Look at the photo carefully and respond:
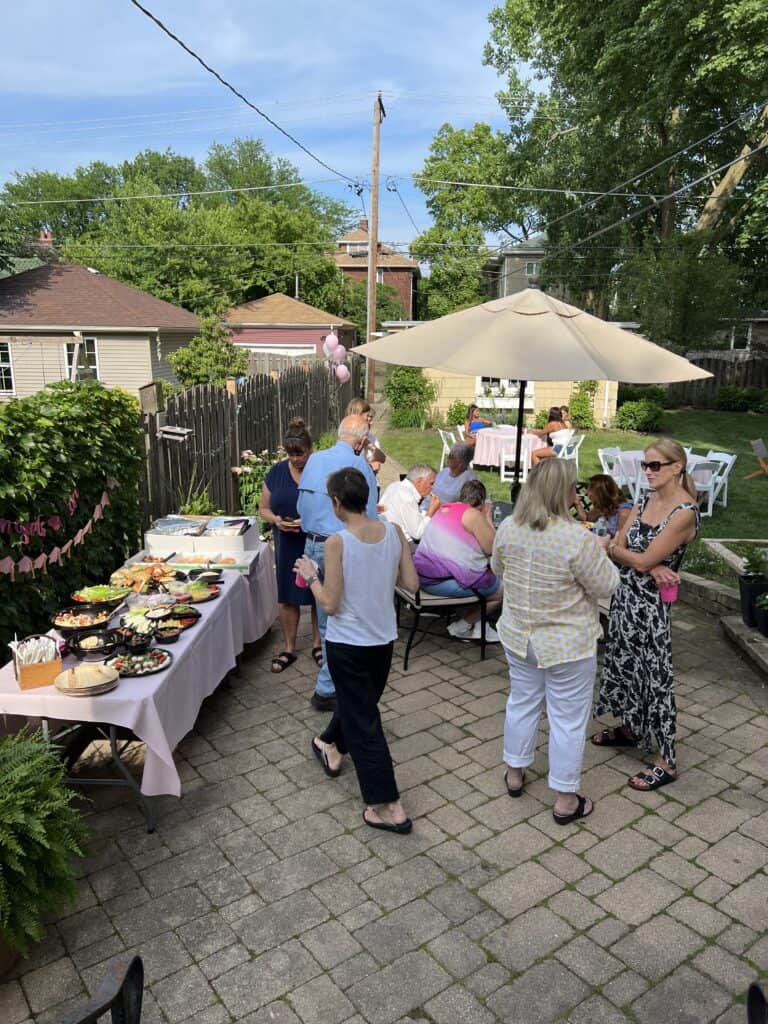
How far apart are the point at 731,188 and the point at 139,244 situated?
967 inches

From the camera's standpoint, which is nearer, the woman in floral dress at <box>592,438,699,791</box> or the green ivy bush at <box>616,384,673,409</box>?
the woman in floral dress at <box>592,438,699,791</box>

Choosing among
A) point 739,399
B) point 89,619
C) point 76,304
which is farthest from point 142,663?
point 76,304

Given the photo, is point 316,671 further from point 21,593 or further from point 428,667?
point 21,593

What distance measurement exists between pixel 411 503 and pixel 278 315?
2914 centimetres

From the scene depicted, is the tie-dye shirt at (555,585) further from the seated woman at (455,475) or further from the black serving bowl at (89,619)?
the seated woman at (455,475)

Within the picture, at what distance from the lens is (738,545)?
782 cm

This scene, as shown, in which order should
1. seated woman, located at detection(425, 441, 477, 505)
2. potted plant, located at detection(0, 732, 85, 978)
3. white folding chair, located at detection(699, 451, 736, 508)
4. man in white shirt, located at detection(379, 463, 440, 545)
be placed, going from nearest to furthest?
potted plant, located at detection(0, 732, 85, 978)
seated woman, located at detection(425, 441, 477, 505)
man in white shirt, located at detection(379, 463, 440, 545)
white folding chair, located at detection(699, 451, 736, 508)

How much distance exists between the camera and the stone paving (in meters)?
2.73

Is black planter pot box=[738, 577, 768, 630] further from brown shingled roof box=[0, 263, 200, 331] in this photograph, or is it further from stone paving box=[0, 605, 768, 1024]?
brown shingled roof box=[0, 263, 200, 331]

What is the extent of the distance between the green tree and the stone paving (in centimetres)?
2027

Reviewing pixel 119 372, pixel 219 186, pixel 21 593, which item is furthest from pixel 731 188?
pixel 219 186

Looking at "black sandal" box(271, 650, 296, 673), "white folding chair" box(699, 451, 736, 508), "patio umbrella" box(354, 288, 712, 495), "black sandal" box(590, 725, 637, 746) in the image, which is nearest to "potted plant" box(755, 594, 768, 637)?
"patio umbrella" box(354, 288, 712, 495)

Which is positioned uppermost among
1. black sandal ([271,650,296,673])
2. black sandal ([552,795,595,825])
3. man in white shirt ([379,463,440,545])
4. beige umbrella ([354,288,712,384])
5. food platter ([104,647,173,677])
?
beige umbrella ([354,288,712,384])

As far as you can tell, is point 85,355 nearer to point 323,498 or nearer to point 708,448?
point 708,448
